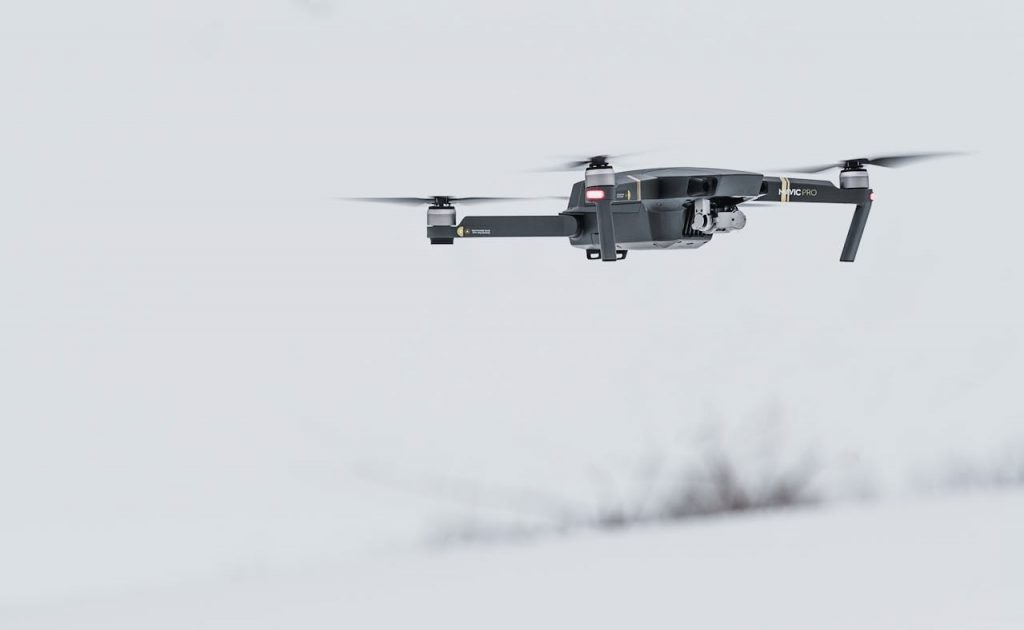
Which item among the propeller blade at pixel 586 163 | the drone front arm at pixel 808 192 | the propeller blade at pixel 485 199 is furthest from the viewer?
the propeller blade at pixel 485 199

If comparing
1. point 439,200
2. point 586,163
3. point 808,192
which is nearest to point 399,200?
point 439,200

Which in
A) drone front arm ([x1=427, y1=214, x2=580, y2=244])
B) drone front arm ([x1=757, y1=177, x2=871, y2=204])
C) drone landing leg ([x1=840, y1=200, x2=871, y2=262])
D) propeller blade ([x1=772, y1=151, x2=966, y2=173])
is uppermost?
propeller blade ([x1=772, y1=151, x2=966, y2=173])

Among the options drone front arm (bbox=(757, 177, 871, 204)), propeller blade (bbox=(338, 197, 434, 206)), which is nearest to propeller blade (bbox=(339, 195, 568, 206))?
propeller blade (bbox=(338, 197, 434, 206))

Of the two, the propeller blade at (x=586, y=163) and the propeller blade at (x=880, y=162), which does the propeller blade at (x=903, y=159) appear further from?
the propeller blade at (x=586, y=163)

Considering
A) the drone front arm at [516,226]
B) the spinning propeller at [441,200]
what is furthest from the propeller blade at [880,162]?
the spinning propeller at [441,200]

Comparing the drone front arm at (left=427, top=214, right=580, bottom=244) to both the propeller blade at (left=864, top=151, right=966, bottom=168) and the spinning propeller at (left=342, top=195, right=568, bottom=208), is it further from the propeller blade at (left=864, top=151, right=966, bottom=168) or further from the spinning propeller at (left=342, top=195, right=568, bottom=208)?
the propeller blade at (left=864, top=151, right=966, bottom=168)

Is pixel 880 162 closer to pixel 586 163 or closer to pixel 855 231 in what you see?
pixel 855 231

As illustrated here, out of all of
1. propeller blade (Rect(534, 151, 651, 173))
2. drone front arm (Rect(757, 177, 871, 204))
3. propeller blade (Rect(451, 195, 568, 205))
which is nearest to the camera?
propeller blade (Rect(534, 151, 651, 173))
